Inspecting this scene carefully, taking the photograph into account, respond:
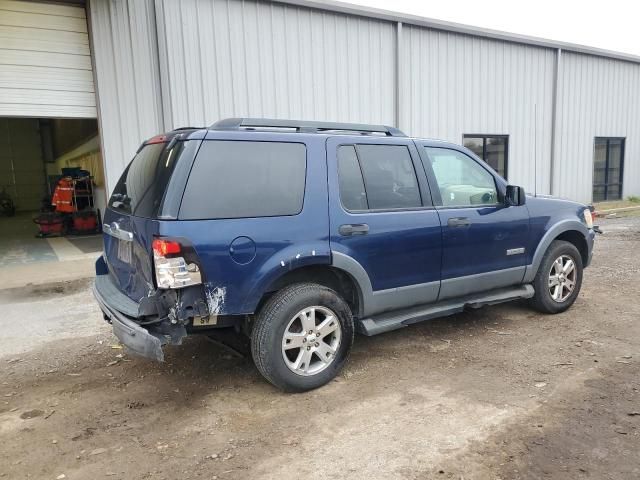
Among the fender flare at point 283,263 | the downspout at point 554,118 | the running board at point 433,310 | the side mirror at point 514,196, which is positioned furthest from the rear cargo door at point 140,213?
the downspout at point 554,118

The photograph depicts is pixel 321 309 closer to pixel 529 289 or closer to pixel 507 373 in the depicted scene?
pixel 507 373

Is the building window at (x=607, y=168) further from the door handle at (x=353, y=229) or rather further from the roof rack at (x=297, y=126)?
the door handle at (x=353, y=229)

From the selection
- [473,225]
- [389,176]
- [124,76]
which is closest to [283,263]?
[389,176]

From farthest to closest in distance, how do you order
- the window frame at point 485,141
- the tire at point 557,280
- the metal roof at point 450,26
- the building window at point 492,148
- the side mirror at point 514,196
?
1. the building window at point 492,148
2. the window frame at point 485,141
3. the metal roof at point 450,26
4. the tire at point 557,280
5. the side mirror at point 514,196

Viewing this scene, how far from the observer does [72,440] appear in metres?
3.17

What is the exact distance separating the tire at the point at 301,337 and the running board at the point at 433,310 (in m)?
0.24

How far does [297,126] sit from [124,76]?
244 inches

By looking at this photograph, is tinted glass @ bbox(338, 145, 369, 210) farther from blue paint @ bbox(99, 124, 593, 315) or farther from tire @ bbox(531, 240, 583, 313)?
tire @ bbox(531, 240, 583, 313)

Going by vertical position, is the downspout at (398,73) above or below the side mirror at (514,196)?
above

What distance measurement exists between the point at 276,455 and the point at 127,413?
4.14 feet

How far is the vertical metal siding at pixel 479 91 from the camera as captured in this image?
1236cm

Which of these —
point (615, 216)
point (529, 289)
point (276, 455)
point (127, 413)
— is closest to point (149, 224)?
point (127, 413)

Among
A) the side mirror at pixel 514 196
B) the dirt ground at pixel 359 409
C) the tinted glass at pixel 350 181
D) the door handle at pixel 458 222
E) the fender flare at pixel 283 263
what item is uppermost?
the tinted glass at pixel 350 181

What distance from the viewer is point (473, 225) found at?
4535 mm
